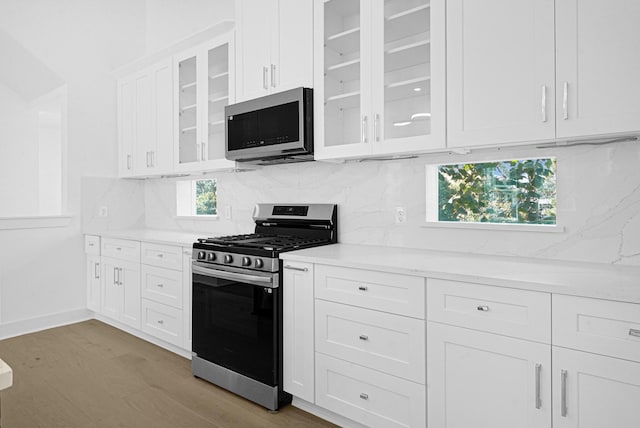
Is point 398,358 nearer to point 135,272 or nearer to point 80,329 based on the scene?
point 135,272

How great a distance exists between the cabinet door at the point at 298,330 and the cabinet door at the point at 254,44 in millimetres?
1295

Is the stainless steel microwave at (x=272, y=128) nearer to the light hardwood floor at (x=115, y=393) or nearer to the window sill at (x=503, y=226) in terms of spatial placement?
the window sill at (x=503, y=226)

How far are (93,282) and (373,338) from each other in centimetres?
330

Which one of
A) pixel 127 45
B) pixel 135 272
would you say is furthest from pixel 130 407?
pixel 127 45

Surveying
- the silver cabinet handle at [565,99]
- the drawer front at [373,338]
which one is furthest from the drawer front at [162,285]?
the silver cabinet handle at [565,99]

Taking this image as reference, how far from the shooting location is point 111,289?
3.88 meters

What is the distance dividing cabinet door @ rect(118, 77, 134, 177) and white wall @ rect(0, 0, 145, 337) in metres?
0.09

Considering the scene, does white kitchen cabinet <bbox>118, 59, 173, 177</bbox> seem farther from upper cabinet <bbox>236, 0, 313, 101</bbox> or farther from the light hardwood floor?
the light hardwood floor

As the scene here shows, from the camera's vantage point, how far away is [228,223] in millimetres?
3664

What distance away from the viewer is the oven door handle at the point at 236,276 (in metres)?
2.35

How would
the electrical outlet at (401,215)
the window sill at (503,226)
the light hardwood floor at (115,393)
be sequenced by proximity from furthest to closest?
1. the electrical outlet at (401,215)
2. the light hardwood floor at (115,393)
3. the window sill at (503,226)

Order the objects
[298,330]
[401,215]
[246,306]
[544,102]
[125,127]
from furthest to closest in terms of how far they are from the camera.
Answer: [125,127] → [401,215] → [246,306] → [298,330] → [544,102]

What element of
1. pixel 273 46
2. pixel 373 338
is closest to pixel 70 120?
pixel 273 46

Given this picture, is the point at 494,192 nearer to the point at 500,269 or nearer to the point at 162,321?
the point at 500,269
